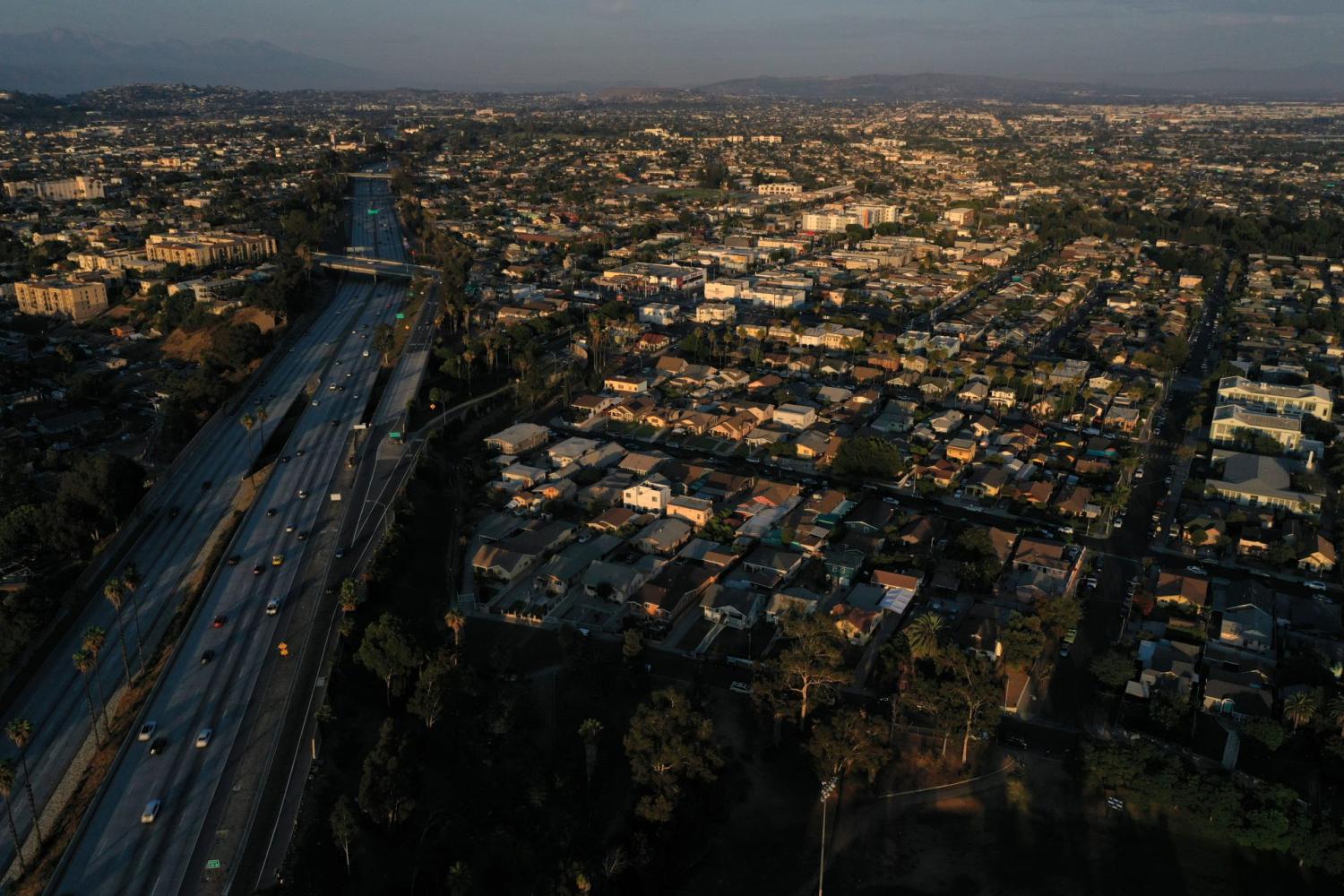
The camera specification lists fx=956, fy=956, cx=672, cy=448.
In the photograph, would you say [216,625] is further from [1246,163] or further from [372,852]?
[1246,163]

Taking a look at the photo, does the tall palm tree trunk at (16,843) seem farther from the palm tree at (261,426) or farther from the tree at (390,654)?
the palm tree at (261,426)

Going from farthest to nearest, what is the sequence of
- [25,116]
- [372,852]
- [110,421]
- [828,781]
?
[25,116] < [110,421] < [828,781] < [372,852]

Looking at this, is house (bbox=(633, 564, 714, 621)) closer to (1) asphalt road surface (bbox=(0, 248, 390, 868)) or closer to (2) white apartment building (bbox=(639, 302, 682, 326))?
(1) asphalt road surface (bbox=(0, 248, 390, 868))

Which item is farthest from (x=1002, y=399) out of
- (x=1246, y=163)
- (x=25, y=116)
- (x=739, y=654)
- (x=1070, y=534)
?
(x=25, y=116)

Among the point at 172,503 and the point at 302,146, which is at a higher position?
the point at 302,146

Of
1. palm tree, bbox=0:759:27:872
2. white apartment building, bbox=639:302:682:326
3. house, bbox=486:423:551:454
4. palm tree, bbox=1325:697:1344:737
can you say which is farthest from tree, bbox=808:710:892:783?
white apartment building, bbox=639:302:682:326

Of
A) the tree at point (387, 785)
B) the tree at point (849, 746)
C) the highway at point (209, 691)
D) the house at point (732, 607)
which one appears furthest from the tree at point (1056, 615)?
the highway at point (209, 691)
